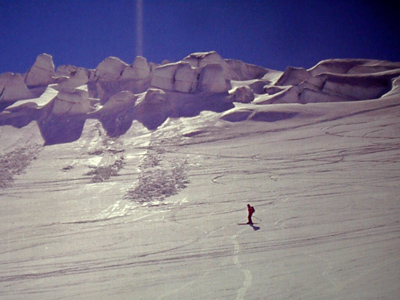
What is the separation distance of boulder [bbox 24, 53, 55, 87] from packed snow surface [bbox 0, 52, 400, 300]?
0.77 metres

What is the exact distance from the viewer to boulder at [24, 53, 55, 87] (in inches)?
957

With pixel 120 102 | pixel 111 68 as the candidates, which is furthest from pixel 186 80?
pixel 111 68

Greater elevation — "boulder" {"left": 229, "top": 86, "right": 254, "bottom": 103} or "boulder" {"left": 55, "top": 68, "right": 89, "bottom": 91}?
"boulder" {"left": 55, "top": 68, "right": 89, "bottom": 91}

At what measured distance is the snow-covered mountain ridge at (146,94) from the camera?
59.0ft

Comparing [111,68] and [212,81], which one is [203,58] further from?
[111,68]

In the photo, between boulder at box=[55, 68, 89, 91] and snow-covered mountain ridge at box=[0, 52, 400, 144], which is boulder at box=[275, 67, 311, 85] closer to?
snow-covered mountain ridge at box=[0, 52, 400, 144]

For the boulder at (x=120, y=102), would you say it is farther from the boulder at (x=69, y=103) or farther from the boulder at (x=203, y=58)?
the boulder at (x=203, y=58)

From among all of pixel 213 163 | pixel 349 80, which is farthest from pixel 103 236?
pixel 349 80

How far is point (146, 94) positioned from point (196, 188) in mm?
9118

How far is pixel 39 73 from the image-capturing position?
960 inches

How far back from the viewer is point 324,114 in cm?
1702

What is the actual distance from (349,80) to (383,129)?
8427 mm

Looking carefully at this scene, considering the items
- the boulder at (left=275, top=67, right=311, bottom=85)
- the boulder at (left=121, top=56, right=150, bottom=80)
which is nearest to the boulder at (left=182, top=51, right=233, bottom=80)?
the boulder at (left=121, top=56, right=150, bottom=80)

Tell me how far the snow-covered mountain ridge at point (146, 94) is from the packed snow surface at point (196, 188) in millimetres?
87
